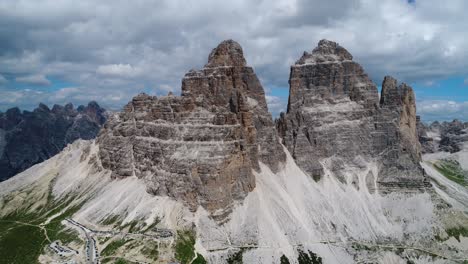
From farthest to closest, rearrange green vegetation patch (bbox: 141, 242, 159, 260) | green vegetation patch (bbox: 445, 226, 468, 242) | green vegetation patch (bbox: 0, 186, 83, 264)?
green vegetation patch (bbox: 445, 226, 468, 242), green vegetation patch (bbox: 0, 186, 83, 264), green vegetation patch (bbox: 141, 242, 159, 260)

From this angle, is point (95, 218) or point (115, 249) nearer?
point (115, 249)

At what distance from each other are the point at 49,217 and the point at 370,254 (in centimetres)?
14319

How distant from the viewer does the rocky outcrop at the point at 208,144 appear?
170 m

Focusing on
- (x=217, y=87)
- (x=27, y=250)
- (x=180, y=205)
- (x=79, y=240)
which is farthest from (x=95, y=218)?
(x=217, y=87)

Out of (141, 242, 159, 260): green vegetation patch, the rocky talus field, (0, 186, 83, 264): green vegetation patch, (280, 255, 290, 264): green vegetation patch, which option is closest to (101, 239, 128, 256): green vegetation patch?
the rocky talus field

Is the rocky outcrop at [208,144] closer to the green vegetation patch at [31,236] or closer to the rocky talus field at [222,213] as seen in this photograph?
the rocky talus field at [222,213]

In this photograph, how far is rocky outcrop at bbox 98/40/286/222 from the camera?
169625 millimetres

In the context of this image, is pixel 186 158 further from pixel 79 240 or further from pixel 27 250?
pixel 27 250

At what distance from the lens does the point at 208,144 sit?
17675cm

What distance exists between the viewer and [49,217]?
197 meters

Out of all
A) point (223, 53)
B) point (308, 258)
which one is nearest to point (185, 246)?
point (308, 258)

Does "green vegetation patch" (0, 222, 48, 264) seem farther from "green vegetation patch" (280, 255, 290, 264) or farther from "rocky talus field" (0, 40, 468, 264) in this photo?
"green vegetation patch" (280, 255, 290, 264)

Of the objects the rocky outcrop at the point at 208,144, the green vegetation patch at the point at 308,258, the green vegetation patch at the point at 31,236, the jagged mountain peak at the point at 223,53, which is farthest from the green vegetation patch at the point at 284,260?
the jagged mountain peak at the point at 223,53

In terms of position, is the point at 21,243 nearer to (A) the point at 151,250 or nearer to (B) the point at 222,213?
(A) the point at 151,250
